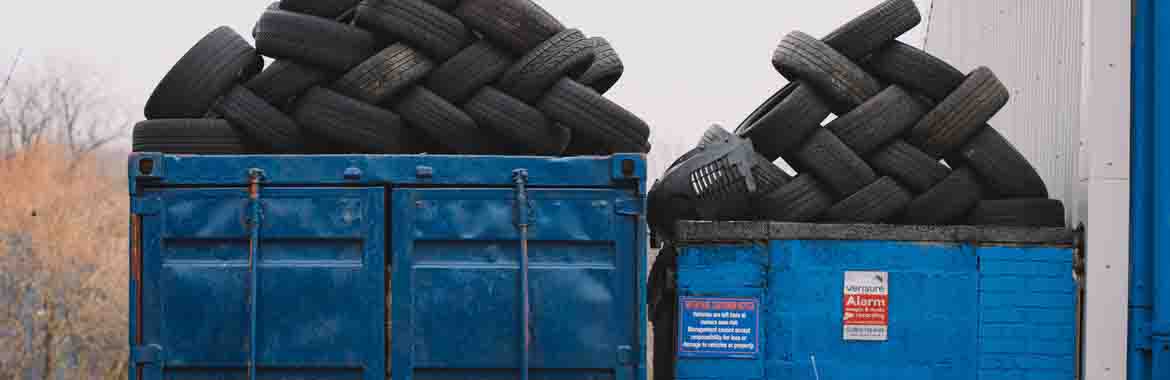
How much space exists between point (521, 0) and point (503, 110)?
59cm

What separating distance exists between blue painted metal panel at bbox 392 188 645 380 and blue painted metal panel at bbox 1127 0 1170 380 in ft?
9.06

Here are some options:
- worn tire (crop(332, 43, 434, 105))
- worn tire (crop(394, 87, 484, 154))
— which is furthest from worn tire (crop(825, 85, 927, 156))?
worn tire (crop(332, 43, 434, 105))

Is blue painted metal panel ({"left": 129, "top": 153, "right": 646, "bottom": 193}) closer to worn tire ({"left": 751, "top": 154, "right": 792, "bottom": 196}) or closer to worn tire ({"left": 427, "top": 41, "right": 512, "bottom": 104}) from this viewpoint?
worn tire ({"left": 427, "top": 41, "right": 512, "bottom": 104})

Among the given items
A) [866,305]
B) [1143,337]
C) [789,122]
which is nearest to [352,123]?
[789,122]

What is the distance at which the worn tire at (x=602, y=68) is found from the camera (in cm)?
605

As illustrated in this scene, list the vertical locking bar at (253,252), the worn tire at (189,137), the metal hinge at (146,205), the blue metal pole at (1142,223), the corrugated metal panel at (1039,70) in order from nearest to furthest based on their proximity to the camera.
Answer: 1. the vertical locking bar at (253,252)
2. the metal hinge at (146,205)
3. the worn tire at (189,137)
4. the blue metal pole at (1142,223)
5. the corrugated metal panel at (1039,70)

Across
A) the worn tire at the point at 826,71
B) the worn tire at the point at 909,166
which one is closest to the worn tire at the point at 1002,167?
the worn tire at the point at 909,166

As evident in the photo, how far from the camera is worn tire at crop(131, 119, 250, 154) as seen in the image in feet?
18.0

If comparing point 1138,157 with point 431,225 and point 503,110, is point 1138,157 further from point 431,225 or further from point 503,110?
point 431,225

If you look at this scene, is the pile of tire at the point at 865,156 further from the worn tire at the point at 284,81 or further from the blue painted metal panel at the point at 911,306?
the worn tire at the point at 284,81

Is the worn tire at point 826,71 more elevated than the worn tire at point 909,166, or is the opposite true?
the worn tire at point 826,71

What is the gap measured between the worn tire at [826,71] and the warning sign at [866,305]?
1005mm

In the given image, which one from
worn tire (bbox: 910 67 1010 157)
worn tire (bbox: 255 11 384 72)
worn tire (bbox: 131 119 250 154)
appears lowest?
worn tire (bbox: 131 119 250 154)

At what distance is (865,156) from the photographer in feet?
20.2
